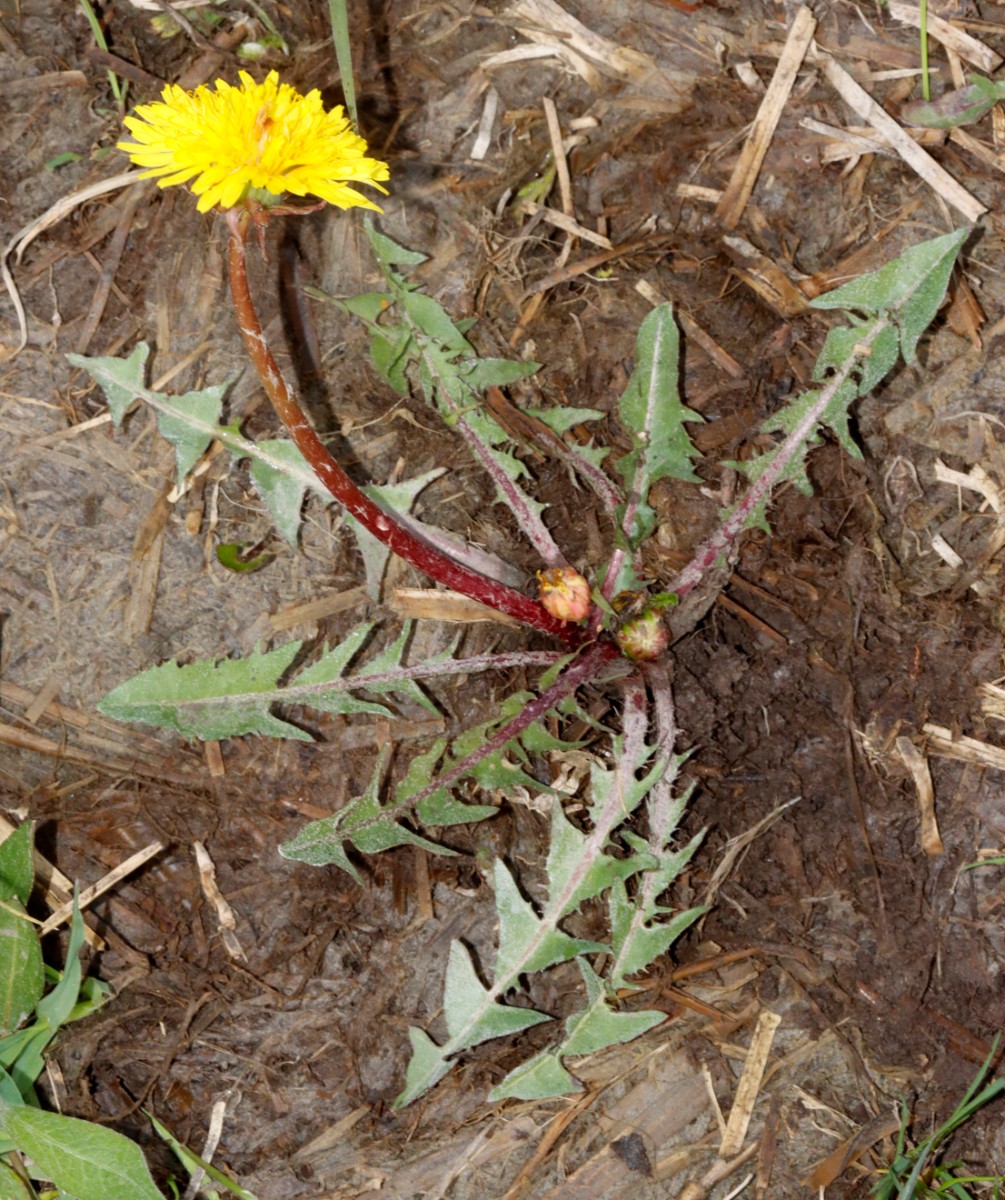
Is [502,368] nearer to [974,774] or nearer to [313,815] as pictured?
[313,815]

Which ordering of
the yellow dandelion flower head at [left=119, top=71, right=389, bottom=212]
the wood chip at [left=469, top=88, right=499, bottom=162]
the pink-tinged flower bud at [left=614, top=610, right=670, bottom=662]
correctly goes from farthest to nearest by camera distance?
the wood chip at [left=469, top=88, right=499, bottom=162], the pink-tinged flower bud at [left=614, top=610, right=670, bottom=662], the yellow dandelion flower head at [left=119, top=71, right=389, bottom=212]

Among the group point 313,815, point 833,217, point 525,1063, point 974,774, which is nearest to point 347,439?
point 313,815

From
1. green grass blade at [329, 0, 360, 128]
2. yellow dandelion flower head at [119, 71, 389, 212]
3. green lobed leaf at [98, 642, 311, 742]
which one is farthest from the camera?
A: green lobed leaf at [98, 642, 311, 742]

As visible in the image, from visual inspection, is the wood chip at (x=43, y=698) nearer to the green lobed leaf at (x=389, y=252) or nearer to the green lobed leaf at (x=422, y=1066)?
the green lobed leaf at (x=422, y=1066)

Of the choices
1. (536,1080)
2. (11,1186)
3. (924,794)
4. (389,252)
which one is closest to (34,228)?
(389,252)

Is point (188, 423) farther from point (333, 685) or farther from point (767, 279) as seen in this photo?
point (767, 279)

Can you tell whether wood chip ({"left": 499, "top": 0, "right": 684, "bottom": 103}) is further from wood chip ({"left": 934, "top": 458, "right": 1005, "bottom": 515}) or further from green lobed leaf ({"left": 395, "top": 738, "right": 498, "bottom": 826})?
green lobed leaf ({"left": 395, "top": 738, "right": 498, "bottom": 826})

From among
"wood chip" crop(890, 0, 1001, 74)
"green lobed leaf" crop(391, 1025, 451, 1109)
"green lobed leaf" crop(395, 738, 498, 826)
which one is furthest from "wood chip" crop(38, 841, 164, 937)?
"wood chip" crop(890, 0, 1001, 74)

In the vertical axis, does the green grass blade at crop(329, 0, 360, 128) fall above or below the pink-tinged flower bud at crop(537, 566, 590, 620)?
above
